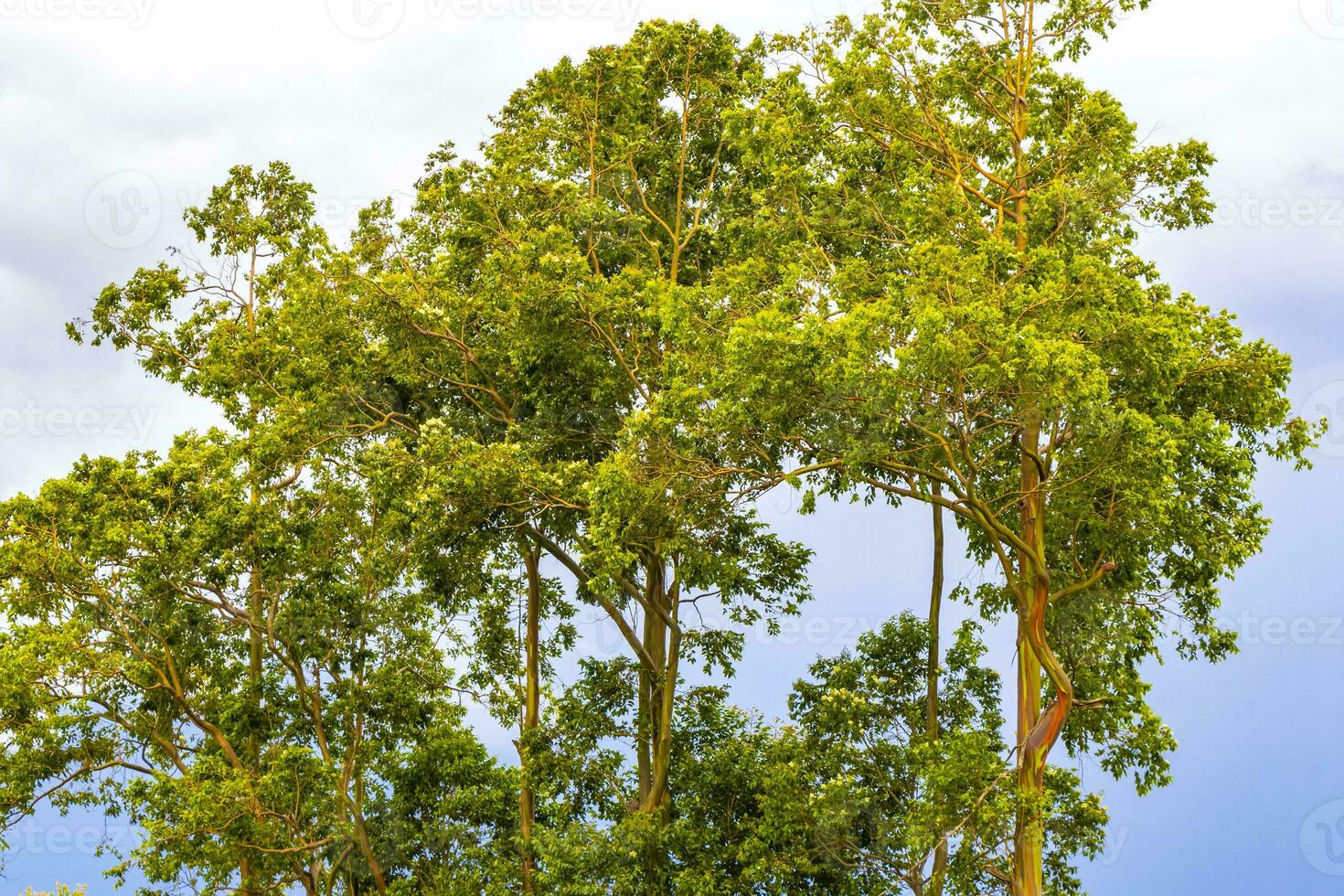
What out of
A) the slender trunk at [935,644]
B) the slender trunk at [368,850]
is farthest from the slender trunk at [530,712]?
the slender trunk at [935,644]

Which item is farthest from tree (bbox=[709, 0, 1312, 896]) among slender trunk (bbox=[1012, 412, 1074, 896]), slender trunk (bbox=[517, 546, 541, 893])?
slender trunk (bbox=[517, 546, 541, 893])

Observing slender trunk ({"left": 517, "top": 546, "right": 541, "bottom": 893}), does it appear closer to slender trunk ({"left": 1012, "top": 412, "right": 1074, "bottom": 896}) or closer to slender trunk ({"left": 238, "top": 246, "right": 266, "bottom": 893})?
slender trunk ({"left": 238, "top": 246, "right": 266, "bottom": 893})

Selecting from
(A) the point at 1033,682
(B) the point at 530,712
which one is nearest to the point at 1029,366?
(A) the point at 1033,682

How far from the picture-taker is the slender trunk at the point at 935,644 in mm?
18875

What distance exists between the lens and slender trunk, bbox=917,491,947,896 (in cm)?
1888

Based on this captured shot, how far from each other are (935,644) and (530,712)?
639 centimetres

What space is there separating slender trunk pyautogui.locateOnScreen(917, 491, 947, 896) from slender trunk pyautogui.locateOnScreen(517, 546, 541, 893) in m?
5.74

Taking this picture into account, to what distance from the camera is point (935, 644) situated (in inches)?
822

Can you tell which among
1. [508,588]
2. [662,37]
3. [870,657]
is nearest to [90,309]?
[508,588]

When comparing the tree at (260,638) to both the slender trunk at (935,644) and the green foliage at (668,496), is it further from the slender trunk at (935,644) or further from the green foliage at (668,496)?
the slender trunk at (935,644)

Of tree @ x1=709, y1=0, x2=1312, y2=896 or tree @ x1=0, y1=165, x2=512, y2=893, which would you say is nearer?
tree @ x1=709, y1=0, x2=1312, y2=896

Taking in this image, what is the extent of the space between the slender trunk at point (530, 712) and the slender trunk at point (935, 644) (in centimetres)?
574

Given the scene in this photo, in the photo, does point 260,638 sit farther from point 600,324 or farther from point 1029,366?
point 1029,366

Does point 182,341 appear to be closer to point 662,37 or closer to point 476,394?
point 476,394
